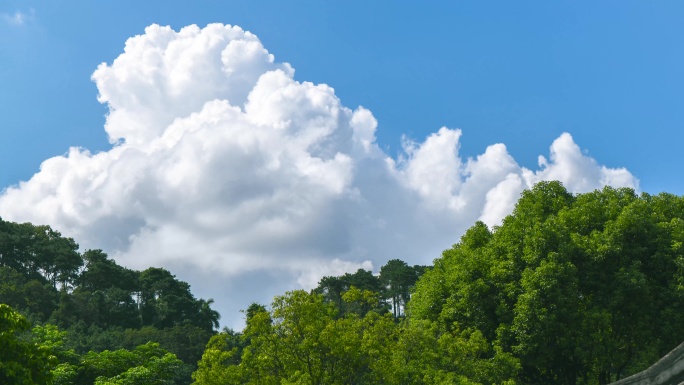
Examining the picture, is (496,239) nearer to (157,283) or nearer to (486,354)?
(486,354)

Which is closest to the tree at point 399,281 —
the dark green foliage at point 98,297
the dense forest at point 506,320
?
the dark green foliage at point 98,297

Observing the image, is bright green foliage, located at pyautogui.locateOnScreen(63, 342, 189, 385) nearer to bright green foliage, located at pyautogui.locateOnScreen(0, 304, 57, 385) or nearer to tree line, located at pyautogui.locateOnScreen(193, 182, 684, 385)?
tree line, located at pyautogui.locateOnScreen(193, 182, 684, 385)

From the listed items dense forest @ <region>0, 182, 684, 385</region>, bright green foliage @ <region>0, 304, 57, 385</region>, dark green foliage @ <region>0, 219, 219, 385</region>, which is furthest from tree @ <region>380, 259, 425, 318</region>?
bright green foliage @ <region>0, 304, 57, 385</region>

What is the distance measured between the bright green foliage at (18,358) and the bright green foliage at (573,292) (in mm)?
14504

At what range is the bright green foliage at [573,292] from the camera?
2420cm

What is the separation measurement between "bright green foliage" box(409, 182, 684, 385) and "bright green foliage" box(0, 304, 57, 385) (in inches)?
571

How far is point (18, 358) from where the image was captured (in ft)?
41.6

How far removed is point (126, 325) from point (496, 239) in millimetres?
Answer: 55974

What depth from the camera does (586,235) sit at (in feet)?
85.9

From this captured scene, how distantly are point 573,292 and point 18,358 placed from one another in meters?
18.0

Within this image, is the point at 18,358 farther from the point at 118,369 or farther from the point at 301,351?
the point at 118,369

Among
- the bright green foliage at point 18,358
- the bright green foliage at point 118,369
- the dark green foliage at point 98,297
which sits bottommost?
the bright green foliage at point 18,358

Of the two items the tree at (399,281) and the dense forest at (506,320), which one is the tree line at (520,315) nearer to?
the dense forest at (506,320)

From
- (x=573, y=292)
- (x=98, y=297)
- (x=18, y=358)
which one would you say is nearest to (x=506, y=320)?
→ (x=573, y=292)
